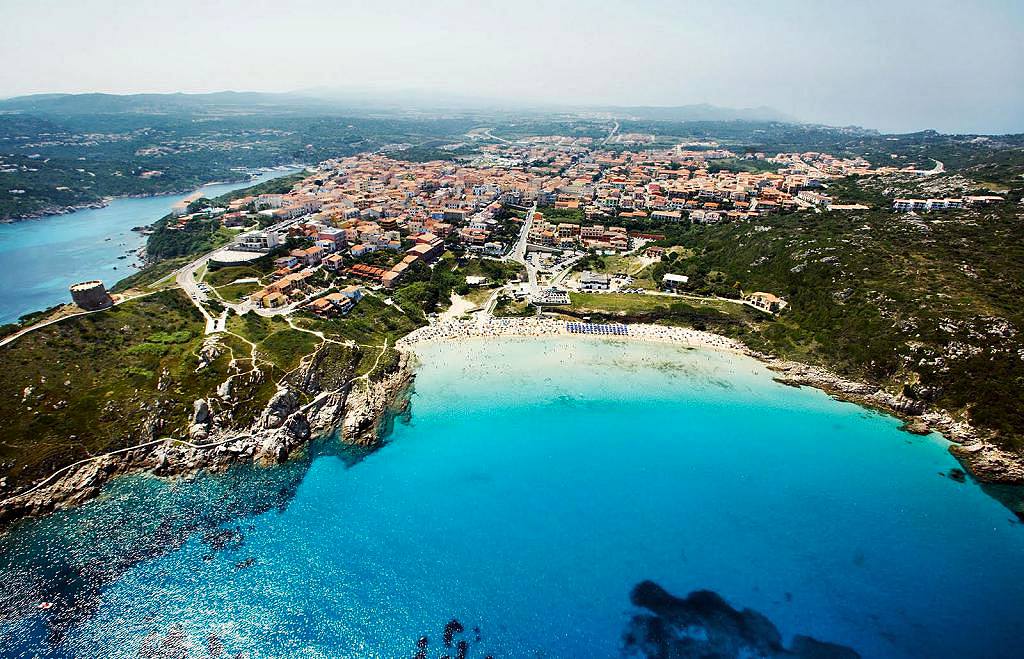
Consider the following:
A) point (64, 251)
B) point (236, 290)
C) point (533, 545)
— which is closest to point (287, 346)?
point (236, 290)

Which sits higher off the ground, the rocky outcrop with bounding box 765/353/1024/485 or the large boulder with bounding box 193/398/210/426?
the rocky outcrop with bounding box 765/353/1024/485

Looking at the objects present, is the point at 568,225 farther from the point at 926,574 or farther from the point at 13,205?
the point at 13,205

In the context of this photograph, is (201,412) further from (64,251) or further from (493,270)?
(64,251)

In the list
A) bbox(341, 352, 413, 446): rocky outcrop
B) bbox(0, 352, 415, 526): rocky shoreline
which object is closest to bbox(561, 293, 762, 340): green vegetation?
bbox(341, 352, 413, 446): rocky outcrop

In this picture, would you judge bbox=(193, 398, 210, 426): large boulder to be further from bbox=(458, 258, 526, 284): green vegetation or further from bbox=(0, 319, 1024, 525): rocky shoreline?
bbox=(458, 258, 526, 284): green vegetation

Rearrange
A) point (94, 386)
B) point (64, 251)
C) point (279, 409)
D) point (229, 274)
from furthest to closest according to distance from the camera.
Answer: point (64, 251) → point (229, 274) → point (94, 386) → point (279, 409)
